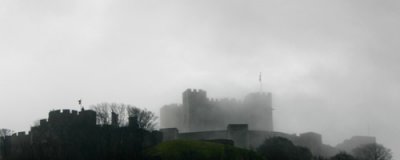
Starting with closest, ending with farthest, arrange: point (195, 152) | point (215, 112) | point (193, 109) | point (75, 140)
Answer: point (75, 140) < point (195, 152) < point (193, 109) < point (215, 112)

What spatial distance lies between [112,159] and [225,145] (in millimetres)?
16256

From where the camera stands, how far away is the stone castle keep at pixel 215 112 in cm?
11106

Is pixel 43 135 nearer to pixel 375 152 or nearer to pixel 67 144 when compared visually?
pixel 67 144

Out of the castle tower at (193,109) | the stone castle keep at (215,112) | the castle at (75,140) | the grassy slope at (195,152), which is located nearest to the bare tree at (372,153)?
the stone castle keep at (215,112)

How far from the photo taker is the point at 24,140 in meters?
75.2

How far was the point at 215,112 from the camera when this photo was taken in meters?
113

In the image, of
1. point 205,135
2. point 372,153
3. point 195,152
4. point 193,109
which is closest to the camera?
point 195,152

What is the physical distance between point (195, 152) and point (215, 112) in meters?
41.3

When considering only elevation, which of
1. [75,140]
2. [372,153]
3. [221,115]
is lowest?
[372,153]

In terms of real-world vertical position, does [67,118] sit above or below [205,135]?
above

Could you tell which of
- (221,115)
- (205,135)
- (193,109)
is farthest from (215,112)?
(205,135)

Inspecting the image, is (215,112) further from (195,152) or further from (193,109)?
(195,152)

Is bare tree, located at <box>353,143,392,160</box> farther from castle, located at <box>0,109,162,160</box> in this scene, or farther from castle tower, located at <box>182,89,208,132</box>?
castle, located at <box>0,109,162,160</box>

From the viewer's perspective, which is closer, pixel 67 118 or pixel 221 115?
pixel 67 118
